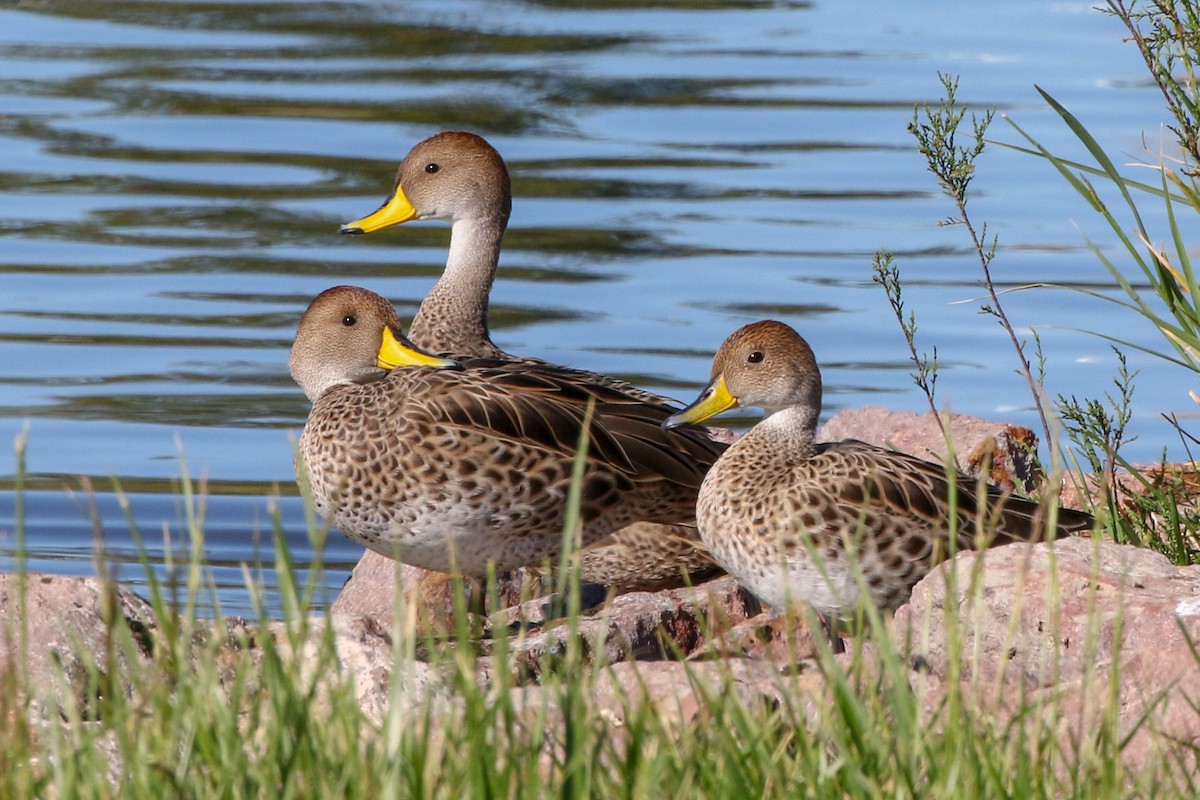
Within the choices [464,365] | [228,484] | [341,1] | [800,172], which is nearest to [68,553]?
[228,484]

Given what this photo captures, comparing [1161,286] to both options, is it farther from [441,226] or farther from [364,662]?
[441,226]

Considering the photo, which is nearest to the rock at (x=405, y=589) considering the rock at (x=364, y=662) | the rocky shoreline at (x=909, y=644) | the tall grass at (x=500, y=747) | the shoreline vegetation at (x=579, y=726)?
the rocky shoreline at (x=909, y=644)

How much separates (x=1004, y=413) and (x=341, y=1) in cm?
1151

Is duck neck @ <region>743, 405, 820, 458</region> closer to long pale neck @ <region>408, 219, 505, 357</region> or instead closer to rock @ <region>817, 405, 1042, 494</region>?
rock @ <region>817, 405, 1042, 494</region>

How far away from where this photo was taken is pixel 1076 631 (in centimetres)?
464

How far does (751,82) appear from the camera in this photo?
17406 mm

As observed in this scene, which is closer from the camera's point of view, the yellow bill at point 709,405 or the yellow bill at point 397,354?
the yellow bill at point 709,405

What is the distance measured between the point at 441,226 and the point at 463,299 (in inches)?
240

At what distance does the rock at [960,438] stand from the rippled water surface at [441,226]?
84.1 inches

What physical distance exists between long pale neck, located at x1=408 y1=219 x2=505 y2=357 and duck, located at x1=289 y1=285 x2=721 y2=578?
55.4 inches

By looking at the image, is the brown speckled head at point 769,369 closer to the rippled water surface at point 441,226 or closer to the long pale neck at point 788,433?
the long pale neck at point 788,433

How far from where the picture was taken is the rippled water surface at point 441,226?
10.2 meters

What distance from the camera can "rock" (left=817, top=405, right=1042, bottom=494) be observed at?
6.59 m

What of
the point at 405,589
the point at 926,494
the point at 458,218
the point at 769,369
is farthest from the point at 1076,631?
the point at 458,218
